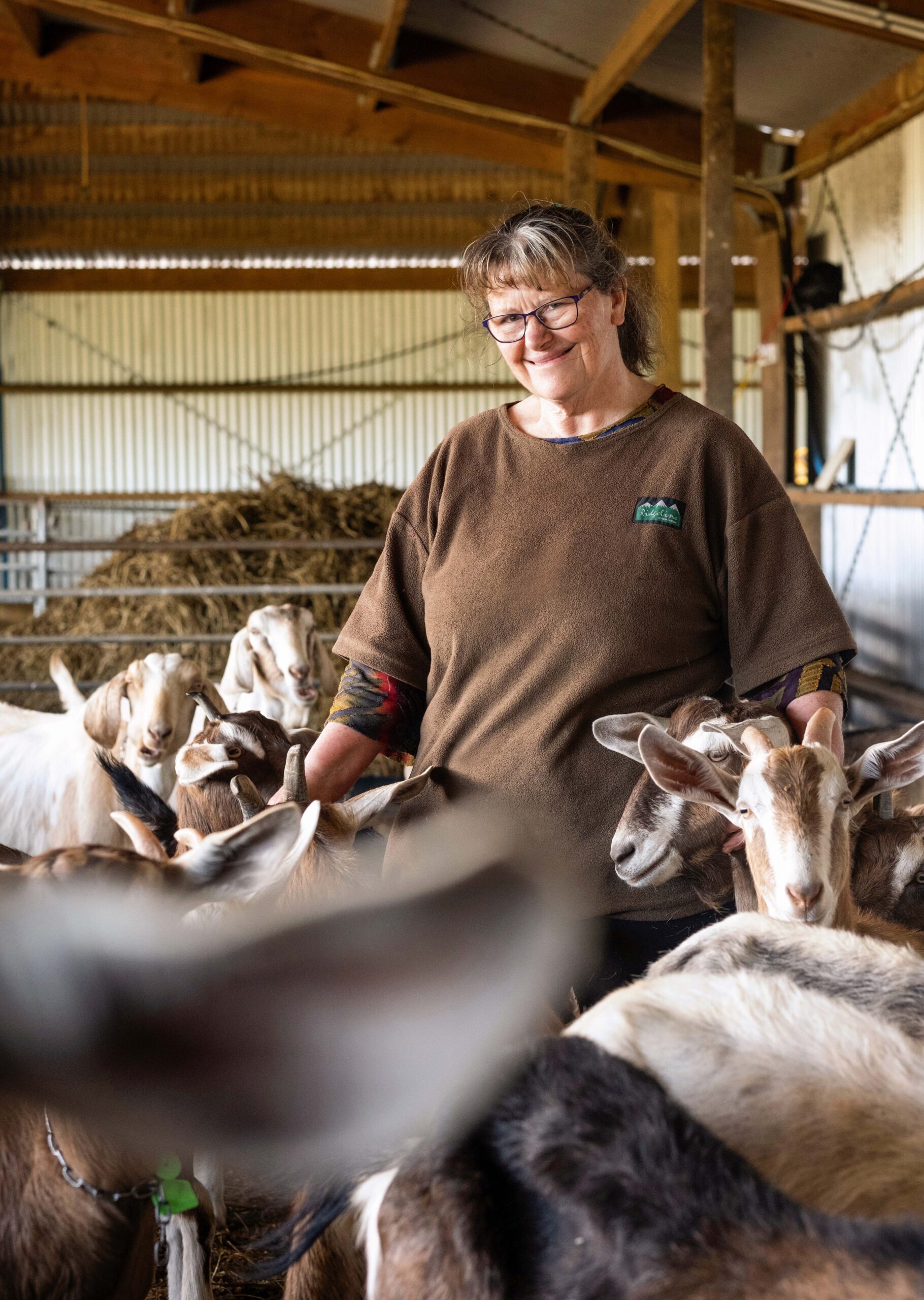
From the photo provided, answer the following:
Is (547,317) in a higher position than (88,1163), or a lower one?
higher

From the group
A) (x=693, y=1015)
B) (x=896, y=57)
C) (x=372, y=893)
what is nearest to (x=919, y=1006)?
(x=693, y=1015)

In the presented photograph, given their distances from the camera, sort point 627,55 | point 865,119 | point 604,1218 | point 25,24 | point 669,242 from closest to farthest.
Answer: point 604,1218, point 627,55, point 865,119, point 25,24, point 669,242

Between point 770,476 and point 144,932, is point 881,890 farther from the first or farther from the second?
point 144,932

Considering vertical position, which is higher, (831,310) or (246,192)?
(246,192)

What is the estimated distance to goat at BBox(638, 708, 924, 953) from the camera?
6.46ft

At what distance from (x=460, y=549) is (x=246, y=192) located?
12.7 m

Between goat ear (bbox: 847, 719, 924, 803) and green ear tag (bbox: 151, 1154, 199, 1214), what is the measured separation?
126cm

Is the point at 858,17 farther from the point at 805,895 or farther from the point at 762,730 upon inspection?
the point at 805,895

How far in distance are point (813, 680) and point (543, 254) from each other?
0.91 meters

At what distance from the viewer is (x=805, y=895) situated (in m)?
1.93

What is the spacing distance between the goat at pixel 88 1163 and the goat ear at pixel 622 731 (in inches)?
35.0

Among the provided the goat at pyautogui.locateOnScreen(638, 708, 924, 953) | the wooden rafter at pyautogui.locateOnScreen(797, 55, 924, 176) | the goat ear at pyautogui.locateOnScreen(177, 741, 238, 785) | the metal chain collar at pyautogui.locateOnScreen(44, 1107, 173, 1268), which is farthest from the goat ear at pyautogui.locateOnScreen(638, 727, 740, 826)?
the wooden rafter at pyautogui.locateOnScreen(797, 55, 924, 176)

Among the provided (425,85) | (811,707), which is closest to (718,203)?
(425,85)

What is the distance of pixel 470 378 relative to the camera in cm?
1606
